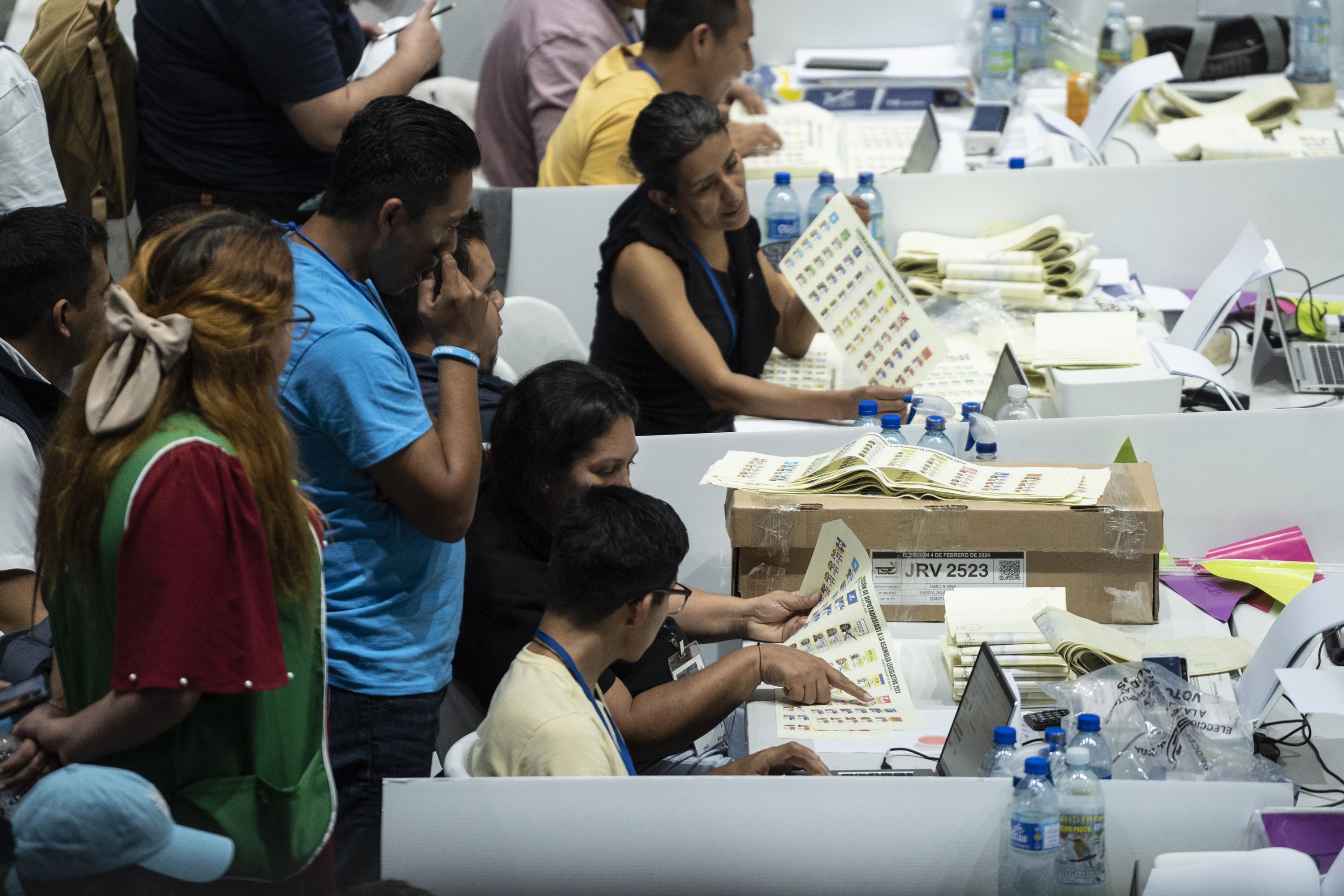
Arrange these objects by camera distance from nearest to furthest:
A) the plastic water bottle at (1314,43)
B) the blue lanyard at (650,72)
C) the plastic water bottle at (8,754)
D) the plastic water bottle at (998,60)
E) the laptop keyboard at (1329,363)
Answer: the plastic water bottle at (8,754), the laptop keyboard at (1329,363), the blue lanyard at (650,72), the plastic water bottle at (1314,43), the plastic water bottle at (998,60)

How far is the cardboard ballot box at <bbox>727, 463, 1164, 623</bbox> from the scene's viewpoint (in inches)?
81.2

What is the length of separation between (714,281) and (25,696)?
67.3 inches

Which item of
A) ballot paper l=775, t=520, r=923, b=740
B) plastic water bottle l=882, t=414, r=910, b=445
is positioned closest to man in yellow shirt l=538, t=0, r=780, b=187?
plastic water bottle l=882, t=414, r=910, b=445

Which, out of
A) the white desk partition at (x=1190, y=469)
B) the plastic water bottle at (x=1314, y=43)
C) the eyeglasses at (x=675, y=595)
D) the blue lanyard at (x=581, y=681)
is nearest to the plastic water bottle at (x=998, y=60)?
the plastic water bottle at (x=1314, y=43)

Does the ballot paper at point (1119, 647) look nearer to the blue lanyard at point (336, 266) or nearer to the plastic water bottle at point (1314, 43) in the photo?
the blue lanyard at point (336, 266)

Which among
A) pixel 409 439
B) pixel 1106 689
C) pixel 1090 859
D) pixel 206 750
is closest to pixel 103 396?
pixel 206 750

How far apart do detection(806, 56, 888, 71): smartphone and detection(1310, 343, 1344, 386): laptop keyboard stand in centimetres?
232

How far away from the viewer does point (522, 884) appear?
4.50 ft

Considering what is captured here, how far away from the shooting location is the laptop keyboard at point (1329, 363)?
2.83m

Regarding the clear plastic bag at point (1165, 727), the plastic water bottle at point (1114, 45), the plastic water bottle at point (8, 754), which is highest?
the plastic water bottle at point (1114, 45)

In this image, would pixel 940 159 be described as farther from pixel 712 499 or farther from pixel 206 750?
pixel 206 750

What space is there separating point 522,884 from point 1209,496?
5.01ft

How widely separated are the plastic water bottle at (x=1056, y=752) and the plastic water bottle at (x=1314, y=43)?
142 inches

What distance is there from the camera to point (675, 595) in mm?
2033
